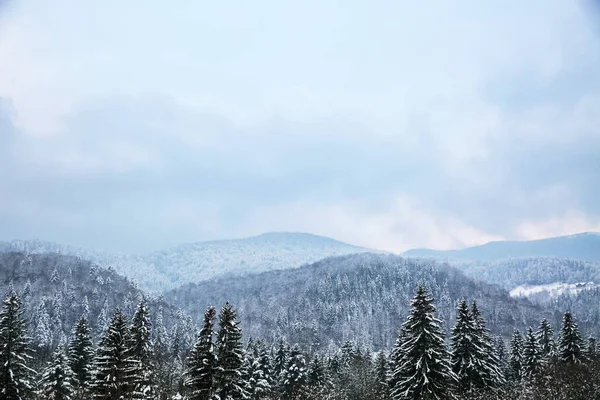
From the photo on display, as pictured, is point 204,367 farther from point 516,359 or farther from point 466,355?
point 516,359

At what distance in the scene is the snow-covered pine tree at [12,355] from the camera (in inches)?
1567

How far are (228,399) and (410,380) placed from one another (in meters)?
13.8

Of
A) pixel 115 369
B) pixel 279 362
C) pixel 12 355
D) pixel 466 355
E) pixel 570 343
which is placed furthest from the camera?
pixel 279 362

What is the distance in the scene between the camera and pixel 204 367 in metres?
37.2

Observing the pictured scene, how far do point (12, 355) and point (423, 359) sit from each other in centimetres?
3400

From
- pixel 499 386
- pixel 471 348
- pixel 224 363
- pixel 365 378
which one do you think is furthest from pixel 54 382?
pixel 365 378

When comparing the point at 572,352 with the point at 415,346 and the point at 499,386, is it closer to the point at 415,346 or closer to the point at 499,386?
the point at 499,386

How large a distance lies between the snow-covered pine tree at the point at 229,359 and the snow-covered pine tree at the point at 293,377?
108ft

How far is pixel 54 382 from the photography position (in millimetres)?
52469

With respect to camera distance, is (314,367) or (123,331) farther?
(314,367)

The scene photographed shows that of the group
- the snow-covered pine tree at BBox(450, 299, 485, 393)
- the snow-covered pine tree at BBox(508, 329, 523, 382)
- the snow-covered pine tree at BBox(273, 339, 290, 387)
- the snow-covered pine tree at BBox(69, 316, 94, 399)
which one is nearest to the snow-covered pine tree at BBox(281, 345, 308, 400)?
the snow-covered pine tree at BBox(273, 339, 290, 387)

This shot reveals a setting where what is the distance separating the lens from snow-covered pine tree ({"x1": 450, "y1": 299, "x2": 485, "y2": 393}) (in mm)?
42594

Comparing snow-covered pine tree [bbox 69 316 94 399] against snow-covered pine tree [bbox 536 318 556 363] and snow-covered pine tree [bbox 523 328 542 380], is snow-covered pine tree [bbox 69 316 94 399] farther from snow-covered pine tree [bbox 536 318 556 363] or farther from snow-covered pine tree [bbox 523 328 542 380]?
Answer: snow-covered pine tree [bbox 536 318 556 363]

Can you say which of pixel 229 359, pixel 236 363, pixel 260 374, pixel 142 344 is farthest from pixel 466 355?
pixel 260 374
